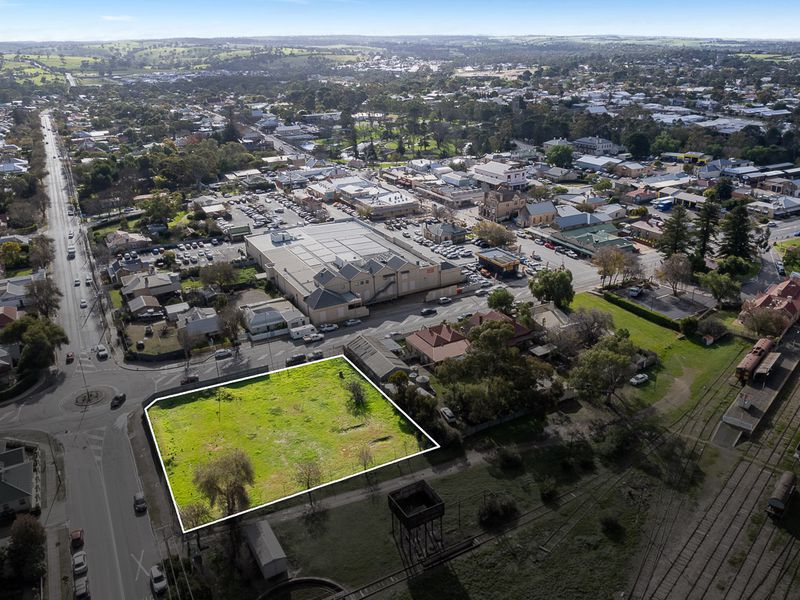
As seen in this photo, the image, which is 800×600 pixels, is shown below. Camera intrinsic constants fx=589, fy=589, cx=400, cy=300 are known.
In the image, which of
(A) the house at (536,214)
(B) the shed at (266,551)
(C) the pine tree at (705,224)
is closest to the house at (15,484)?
(B) the shed at (266,551)

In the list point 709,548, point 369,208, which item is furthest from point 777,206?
point 709,548

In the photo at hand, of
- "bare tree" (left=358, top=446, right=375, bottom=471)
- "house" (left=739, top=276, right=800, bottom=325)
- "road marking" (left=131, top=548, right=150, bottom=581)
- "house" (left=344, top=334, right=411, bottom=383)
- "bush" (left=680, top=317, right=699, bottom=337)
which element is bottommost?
"road marking" (left=131, top=548, right=150, bottom=581)

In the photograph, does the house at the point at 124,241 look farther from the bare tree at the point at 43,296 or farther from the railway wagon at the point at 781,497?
the railway wagon at the point at 781,497

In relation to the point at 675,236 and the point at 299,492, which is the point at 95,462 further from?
the point at 675,236

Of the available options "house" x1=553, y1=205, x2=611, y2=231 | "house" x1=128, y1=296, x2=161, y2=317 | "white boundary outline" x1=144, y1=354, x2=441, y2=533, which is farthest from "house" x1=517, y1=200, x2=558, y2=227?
"house" x1=128, y1=296, x2=161, y2=317

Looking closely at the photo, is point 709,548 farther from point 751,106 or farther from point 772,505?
point 751,106

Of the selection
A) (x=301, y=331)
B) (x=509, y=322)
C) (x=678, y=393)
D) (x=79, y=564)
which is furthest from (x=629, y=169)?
(x=79, y=564)

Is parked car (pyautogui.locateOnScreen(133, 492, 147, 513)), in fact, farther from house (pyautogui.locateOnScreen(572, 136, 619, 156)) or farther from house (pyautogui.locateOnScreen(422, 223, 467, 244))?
house (pyautogui.locateOnScreen(572, 136, 619, 156))
